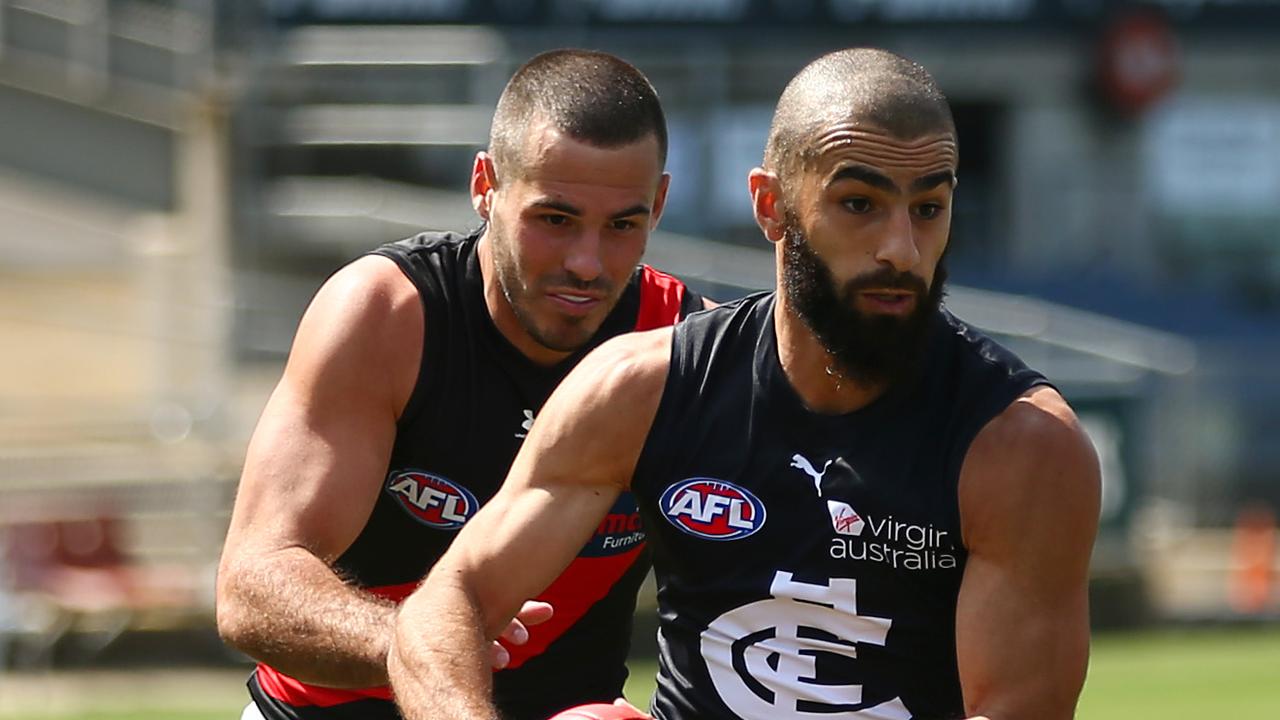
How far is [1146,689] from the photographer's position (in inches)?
534

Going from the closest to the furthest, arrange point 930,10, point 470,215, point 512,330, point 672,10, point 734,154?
A: point 512,330 < point 470,215 < point 672,10 < point 734,154 < point 930,10

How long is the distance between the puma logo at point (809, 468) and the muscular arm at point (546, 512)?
1.04 feet

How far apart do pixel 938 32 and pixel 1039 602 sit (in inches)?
918

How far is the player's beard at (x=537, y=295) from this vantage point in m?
5.51

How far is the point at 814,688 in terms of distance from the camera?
4660 millimetres

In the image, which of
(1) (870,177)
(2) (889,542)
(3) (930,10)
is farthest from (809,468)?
(3) (930,10)

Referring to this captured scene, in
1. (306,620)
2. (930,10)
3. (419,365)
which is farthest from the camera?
(930,10)

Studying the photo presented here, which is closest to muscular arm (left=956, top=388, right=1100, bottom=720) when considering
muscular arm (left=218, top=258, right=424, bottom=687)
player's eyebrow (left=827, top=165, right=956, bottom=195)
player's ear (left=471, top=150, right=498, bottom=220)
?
player's eyebrow (left=827, top=165, right=956, bottom=195)

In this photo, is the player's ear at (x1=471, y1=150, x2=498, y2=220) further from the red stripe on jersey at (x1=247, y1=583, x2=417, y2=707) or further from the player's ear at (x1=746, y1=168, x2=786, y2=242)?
the player's ear at (x1=746, y1=168, x2=786, y2=242)

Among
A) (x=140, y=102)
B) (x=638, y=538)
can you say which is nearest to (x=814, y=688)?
(x=638, y=538)

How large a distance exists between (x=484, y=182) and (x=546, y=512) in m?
1.32

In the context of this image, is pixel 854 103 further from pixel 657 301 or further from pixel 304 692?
pixel 304 692

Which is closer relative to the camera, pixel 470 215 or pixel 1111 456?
pixel 1111 456

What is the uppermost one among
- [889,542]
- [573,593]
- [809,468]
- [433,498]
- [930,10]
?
[930,10]
